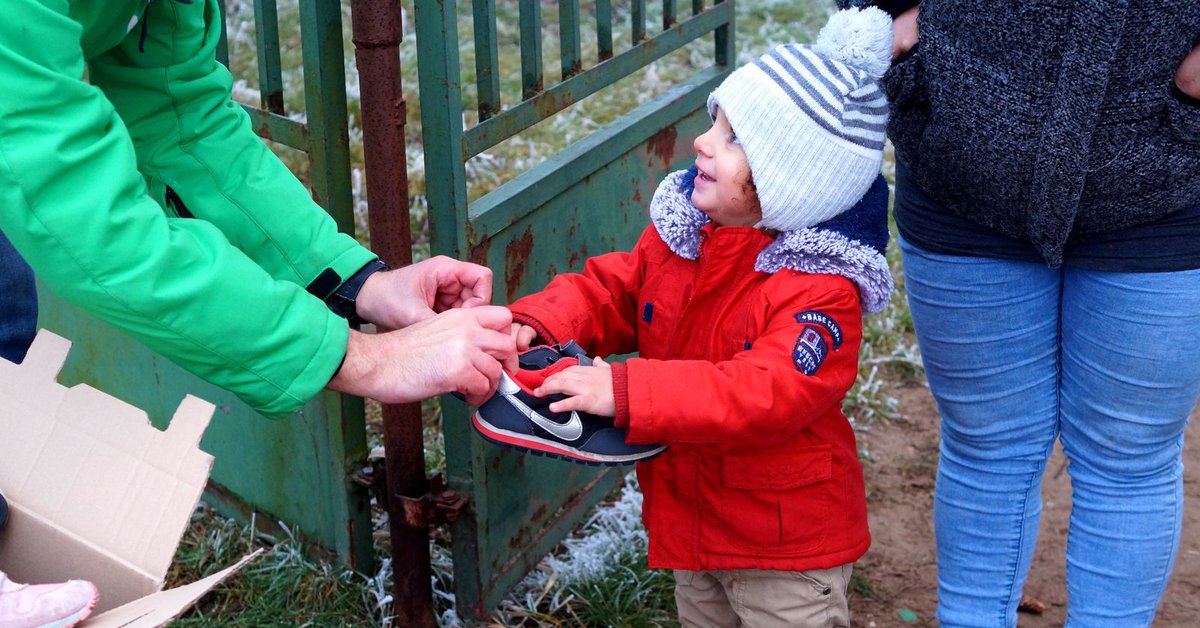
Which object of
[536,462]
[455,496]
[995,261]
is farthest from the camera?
[536,462]

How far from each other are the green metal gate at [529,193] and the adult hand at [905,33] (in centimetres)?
70

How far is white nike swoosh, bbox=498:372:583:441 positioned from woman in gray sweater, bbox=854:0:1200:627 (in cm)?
75

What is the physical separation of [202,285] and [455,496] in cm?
102

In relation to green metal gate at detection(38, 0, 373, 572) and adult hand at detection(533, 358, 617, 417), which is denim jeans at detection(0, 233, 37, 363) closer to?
green metal gate at detection(38, 0, 373, 572)

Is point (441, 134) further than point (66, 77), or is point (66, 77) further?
point (441, 134)

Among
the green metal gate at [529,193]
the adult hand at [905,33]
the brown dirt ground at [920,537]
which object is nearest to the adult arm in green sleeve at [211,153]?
the green metal gate at [529,193]

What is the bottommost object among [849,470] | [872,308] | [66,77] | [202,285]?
[849,470]

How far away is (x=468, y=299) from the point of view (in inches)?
85.7

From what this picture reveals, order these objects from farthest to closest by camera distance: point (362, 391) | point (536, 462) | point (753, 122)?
point (536, 462) → point (753, 122) → point (362, 391)

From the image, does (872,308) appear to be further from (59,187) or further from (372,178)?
(59,187)

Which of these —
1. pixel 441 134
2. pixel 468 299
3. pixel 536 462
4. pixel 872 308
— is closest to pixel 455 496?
pixel 536 462

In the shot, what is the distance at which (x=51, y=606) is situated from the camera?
1479 mm

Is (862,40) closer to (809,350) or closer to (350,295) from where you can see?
(809,350)

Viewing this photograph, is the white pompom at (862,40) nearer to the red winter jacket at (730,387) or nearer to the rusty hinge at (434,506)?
the red winter jacket at (730,387)
